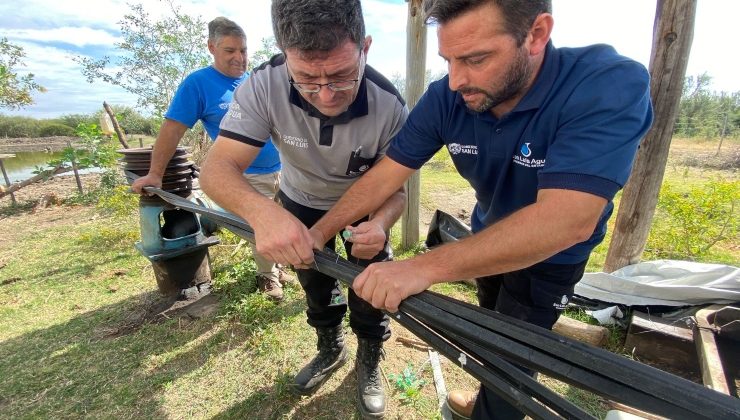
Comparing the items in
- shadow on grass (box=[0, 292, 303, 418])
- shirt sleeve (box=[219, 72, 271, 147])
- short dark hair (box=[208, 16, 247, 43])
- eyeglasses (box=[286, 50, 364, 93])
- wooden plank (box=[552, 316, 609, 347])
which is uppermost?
short dark hair (box=[208, 16, 247, 43])

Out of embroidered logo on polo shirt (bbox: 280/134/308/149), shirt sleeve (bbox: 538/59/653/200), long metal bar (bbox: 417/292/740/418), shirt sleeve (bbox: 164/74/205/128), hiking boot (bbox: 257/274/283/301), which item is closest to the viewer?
long metal bar (bbox: 417/292/740/418)

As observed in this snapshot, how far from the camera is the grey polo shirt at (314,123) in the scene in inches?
83.0

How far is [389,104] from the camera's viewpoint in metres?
2.21

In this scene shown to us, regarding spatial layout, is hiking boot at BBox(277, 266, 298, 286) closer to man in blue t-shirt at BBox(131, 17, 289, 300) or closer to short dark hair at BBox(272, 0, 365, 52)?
man in blue t-shirt at BBox(131, 17, 289, 300)

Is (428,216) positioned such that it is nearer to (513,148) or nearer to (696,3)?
(696,3)

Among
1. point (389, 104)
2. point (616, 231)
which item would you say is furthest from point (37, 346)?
point (616, 231)

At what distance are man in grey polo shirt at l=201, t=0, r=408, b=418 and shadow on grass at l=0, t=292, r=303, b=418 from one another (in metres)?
1.08

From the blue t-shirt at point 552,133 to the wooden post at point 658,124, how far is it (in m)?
1.83

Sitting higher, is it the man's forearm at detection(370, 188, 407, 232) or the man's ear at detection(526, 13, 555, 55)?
the man's ear at detection(526, 13, 555, 55)

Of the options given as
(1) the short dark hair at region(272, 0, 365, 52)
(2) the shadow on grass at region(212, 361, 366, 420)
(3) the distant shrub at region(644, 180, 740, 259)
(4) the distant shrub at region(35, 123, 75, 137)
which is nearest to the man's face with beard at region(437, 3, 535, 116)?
(1) the short dark hair at region(272, 0, 365, 52)

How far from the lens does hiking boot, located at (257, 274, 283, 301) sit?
3824 mm

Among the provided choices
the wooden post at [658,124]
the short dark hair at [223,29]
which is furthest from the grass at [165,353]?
the short dark hair at [223,29]

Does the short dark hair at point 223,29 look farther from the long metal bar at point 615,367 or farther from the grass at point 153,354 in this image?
the long metal bar at point 615,367

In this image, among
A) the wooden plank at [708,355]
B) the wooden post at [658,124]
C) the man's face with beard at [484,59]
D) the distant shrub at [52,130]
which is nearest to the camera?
the man's face with beard at [484,59]
